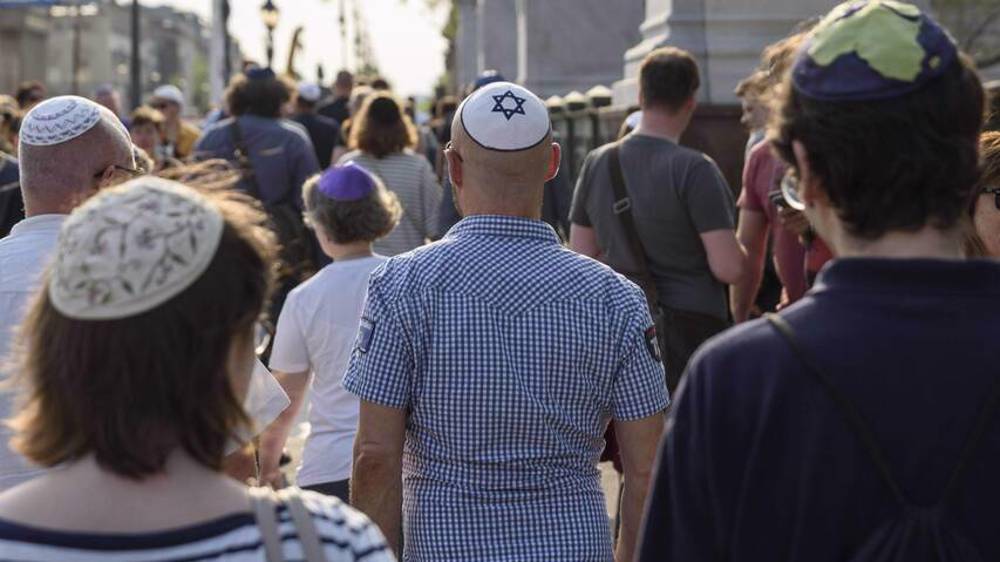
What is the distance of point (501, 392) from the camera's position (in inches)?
151

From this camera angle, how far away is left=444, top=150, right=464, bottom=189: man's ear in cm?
412

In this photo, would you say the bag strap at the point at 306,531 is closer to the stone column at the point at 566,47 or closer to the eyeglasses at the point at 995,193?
→ the eyeglasses at the point at 995,193

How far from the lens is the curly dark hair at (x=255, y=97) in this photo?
1022 centimetres

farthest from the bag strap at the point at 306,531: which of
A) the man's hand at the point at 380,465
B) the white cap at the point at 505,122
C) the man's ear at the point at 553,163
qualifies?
the man's ear at the point at 553,163

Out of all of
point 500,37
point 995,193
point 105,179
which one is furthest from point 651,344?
point 500,37

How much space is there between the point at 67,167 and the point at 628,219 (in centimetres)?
303

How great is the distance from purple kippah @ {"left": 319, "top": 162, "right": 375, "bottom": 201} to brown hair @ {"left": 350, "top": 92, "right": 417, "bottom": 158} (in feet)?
11.2

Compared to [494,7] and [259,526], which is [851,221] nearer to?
[259,526]

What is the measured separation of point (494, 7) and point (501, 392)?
77.8 ft

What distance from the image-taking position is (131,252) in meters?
2.22

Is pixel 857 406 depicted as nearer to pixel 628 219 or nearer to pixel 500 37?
pixel 628 219

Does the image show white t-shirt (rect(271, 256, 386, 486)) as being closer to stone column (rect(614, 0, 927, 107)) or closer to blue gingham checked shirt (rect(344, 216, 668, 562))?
blue gingham checked shirt (rect(344, 216, 668, 562))

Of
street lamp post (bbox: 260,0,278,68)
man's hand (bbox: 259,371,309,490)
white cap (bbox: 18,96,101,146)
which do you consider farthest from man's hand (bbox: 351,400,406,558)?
street lamp post (bbox: 260,0,278,68)

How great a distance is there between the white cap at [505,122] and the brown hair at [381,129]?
17.1 feet
